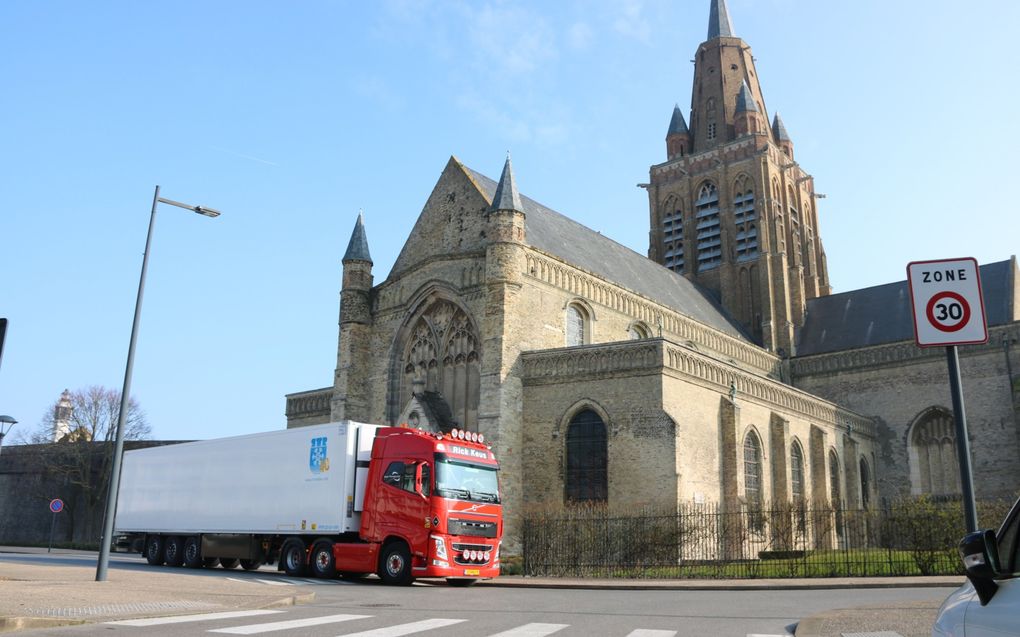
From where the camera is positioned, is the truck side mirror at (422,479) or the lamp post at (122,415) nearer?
the lamp post at (122,415)

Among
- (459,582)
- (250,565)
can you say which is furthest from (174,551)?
(459,582)

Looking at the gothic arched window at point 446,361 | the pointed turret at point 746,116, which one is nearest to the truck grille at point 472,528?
the gothic arched window at point 446,361

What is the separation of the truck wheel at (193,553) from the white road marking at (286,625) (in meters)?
13.5

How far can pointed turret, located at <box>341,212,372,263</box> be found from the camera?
36.2 m

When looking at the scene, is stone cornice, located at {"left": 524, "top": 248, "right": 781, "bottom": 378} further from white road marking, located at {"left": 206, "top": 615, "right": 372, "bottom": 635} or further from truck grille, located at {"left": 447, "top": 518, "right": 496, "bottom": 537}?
white road marking, located at {"left": 206, "top": 615, "right": 372, "bottom": 635}

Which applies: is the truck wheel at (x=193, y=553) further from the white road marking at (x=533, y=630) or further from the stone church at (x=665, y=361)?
the white road marking at (x=533, y=630)

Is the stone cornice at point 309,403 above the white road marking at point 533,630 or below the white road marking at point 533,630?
above

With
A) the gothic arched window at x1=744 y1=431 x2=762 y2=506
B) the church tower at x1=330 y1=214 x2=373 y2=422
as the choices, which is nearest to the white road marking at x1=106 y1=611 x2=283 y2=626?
the gothic arched window at x1=744 y1=431 x2=762 y2=506

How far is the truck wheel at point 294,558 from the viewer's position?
63.9 ft

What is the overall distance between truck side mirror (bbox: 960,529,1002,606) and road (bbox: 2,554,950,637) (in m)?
5.60

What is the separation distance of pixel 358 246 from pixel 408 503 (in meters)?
20.3

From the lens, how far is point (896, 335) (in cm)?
4397

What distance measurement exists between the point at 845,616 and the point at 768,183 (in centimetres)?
4317

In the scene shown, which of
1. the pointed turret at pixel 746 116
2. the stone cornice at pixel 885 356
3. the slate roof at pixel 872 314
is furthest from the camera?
the pointed turret at pixel 746 116
